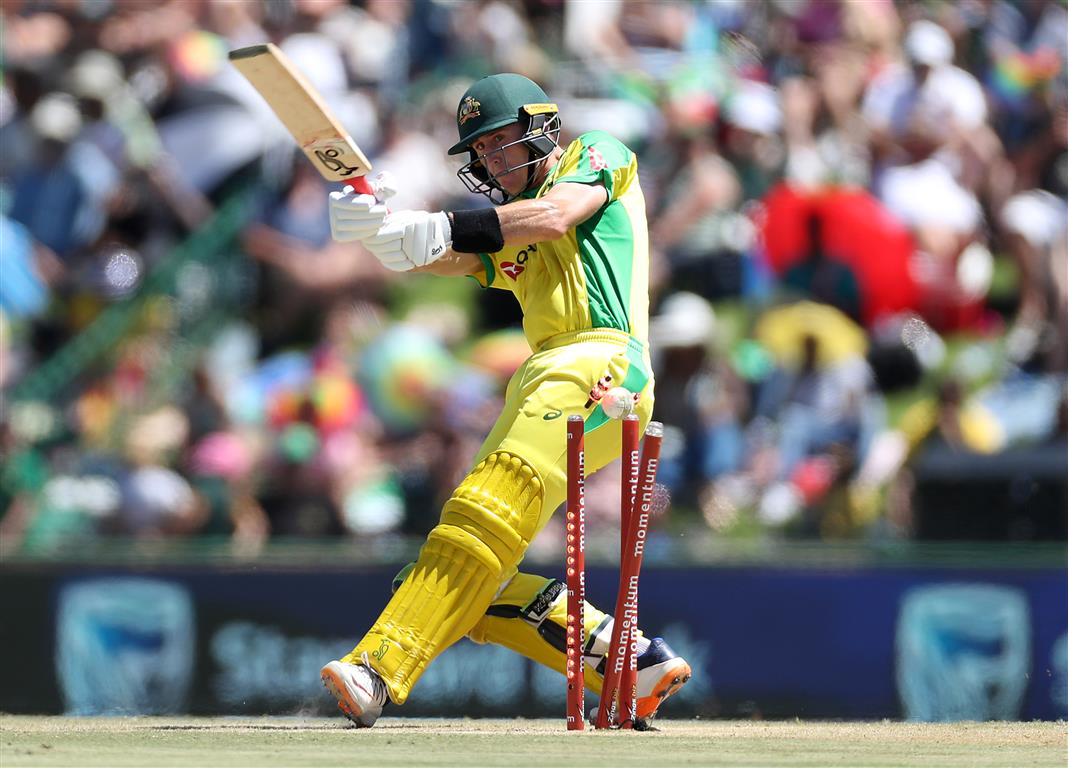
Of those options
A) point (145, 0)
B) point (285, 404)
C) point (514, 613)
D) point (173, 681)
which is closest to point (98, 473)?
point (285, 404)

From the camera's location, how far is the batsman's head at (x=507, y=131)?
6.23 m

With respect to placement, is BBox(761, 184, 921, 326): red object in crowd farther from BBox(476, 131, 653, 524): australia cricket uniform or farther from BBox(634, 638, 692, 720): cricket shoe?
BBox(634, 638, 692, 720): cricket shoe

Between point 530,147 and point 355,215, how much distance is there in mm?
846

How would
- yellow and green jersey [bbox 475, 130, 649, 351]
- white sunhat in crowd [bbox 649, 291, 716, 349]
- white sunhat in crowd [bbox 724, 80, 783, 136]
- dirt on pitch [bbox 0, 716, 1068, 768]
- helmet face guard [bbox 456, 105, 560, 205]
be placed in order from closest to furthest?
dirt on pitch [bbox 0, 716, 1068, 768] < yellow and green jersey [bbox 475, 130, 649, 351] < helmet face guard [bbox 456, 105, 560, 205] < white sunhat in crowd [bbox 649, 291, 716, 349] < white sunhat in crowd [bbox 724, 80, 783, 136]

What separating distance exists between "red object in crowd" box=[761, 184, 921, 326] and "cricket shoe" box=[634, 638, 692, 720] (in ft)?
16.7

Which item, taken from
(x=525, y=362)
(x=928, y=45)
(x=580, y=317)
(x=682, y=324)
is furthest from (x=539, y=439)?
(x=928, y=45)

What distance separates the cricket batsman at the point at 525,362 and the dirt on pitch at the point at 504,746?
0.30 m

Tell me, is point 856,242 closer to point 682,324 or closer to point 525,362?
point 682,324

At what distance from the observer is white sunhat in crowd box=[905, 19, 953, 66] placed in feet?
39.5

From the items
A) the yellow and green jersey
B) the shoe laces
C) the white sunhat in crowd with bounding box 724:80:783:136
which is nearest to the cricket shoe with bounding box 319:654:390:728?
the shoe laces

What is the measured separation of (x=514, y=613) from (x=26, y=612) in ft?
11.9

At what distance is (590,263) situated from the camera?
618 cm

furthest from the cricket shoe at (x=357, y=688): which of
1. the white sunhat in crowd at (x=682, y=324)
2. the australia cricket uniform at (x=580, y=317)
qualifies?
the white sunhat in crowd at (x=682, y=324)

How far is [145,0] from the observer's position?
489 inches
